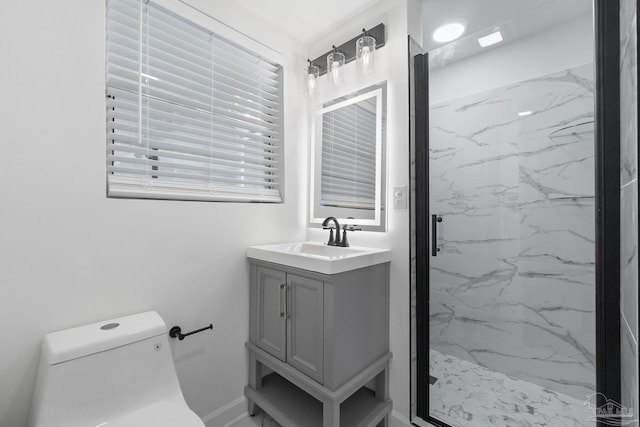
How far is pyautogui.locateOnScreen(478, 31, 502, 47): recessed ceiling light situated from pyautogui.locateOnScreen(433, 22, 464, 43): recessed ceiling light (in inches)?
21.5

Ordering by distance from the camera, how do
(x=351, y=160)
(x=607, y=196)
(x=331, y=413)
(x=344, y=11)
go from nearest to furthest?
(x=607, y=196) → (x=331, y=413) → (x=344, y=11) → (x=351, y=160)

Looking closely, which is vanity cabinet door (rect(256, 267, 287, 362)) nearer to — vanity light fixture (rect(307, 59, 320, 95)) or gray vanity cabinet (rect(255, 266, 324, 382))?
gray vanity cabinet (rect(255, 266, 324, 382))

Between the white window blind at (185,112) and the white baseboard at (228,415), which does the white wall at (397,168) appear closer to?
the white window blind at (185,112)

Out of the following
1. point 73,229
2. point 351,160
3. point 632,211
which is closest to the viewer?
point 632,211

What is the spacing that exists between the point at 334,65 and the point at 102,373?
77.7 inches

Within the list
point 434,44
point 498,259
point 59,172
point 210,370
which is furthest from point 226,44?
point 498,259

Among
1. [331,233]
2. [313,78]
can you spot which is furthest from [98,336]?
[313,78]

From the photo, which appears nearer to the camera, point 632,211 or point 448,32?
point 632,211

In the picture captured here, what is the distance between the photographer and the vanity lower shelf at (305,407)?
4.73 feet

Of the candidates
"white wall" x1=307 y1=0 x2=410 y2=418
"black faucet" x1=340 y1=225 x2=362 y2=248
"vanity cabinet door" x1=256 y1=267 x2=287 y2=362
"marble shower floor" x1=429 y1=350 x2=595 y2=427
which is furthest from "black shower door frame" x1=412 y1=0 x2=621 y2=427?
"vanity cabinet door" x1=256 y1=267 x2=287 y2=362

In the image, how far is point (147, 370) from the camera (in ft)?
3.76

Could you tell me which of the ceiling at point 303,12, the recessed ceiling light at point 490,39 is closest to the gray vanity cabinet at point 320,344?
the recessed ceiling light at point 490,39

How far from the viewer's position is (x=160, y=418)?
1.06 m

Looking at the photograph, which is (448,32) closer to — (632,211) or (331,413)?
(632,211)
